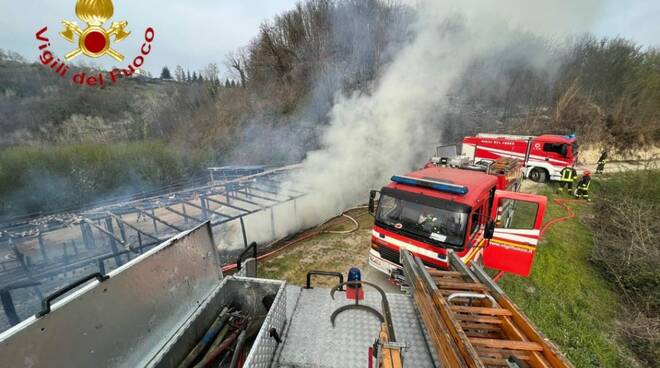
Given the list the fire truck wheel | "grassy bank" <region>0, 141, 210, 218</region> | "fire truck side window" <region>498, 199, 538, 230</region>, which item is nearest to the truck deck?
"fire truck side window" <region>498, 199, 538, 230</region>

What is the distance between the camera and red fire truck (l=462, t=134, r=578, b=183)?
14062mm

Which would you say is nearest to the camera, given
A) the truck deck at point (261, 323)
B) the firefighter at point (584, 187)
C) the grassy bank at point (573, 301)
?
the truck deck at point (261, 323)

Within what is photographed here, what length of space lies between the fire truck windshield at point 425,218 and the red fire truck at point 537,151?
1121cm

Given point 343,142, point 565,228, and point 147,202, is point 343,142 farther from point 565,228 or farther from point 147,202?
point 565,228

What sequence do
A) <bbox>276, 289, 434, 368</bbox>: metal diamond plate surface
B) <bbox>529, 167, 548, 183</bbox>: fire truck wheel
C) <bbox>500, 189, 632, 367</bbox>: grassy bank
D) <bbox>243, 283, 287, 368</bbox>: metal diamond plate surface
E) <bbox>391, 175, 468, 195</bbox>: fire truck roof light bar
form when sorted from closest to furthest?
<bbox>243, 283, 287, 368</bbox>: metal diamond plate surface, <bbox>276, 289, 434, 368</bbox>: metal diamond plate surface, <bbox>500, 189, 632, 367</bbox>: grassy bank, <bbox>391, 175, 468, 195</bbox>: fire truck roof light bar, <bbox>529, 167, 548, 183</bbox>: fire truck wheel

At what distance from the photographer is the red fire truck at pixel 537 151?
14.1 meters

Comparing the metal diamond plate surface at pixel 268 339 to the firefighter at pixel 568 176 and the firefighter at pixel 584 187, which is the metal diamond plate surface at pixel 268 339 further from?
the firefighter at pixel 568 176

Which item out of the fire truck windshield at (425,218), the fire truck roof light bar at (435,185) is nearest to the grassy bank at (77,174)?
the fire truck windshield at (425,218)

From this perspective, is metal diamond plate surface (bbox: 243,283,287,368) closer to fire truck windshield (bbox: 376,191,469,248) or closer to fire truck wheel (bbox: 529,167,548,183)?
fire truck windshield (bbox: 376,191,469,248)

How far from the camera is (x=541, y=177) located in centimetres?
1494

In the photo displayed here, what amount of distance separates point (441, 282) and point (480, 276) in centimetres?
52

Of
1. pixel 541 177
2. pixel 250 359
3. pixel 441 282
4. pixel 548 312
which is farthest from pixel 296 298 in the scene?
pixel 541 177

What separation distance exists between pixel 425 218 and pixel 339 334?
2.71m

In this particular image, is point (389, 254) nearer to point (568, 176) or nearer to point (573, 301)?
point (573, 301)
